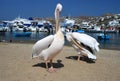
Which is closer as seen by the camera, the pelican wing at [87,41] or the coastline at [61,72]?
the coastline at [61,72]

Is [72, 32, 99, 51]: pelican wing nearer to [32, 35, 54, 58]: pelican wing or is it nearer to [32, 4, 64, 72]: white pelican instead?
[32, 4, 64, 72]: white pelican

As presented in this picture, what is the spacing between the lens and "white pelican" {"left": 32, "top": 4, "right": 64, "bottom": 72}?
9.34 metres

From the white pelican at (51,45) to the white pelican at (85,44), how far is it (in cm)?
290

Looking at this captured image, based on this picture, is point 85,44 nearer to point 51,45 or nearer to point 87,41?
point 87,41

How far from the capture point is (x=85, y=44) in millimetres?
12273

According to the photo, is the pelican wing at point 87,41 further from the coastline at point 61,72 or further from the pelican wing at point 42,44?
the pelican wing at point 42,44

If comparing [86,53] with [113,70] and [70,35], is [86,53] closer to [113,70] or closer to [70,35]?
[70,35]

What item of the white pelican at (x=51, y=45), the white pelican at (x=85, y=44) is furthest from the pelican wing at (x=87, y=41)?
the white pelican at (x=51, y=45)

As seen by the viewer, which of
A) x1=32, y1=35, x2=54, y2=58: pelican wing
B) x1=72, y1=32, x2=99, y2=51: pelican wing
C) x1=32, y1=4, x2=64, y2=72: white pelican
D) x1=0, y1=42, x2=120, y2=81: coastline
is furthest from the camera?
x1=72, y1=32, x2=99, y2=51: pelican wing

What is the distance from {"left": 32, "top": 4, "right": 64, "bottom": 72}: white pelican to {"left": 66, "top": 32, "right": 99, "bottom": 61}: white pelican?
2.90 metres

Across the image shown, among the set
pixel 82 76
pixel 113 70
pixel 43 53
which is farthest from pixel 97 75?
pixel 43 53

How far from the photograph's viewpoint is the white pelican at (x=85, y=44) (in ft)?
40.1

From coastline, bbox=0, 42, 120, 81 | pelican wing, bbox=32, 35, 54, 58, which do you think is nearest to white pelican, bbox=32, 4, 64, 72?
pelican wing, bbox=32, 35, 54, 58

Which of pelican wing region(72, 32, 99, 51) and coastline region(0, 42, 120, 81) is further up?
pelican wing region(72, 32, 99, 51)
